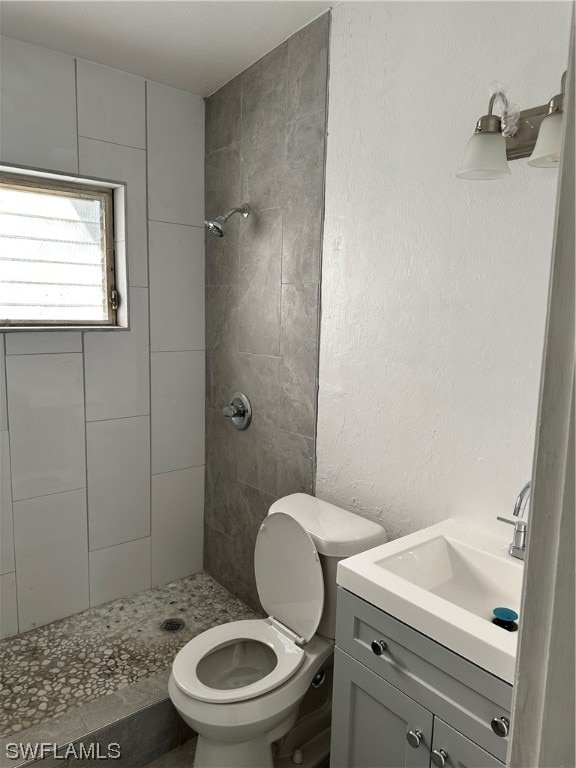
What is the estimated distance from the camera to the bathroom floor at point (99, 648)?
1.86m

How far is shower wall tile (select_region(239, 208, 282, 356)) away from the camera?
213cm

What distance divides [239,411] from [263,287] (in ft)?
1.85

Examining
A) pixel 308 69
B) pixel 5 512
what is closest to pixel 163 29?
pixel 308 69

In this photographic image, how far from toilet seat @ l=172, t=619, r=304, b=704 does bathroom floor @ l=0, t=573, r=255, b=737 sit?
0.41 meters

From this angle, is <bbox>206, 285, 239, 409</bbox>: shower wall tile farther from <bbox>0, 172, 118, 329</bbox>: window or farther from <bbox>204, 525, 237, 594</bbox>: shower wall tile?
<bbox>204, 525, 237, 594</bbox>: shower wall tile

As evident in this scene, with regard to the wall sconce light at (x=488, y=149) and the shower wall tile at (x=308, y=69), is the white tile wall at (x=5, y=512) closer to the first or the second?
the shower wall tile at (x=308, y=69)

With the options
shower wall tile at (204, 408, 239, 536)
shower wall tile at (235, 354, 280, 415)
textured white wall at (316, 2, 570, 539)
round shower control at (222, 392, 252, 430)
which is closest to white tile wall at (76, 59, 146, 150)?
textured white wall at (316, 2, 570, 539)

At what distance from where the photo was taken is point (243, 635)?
180 centimetres

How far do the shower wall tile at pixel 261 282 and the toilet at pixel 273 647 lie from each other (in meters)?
0.70

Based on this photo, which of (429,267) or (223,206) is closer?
(429,267)

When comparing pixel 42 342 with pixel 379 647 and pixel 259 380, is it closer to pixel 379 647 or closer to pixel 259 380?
pixel 259 380

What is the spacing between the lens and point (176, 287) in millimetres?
2500

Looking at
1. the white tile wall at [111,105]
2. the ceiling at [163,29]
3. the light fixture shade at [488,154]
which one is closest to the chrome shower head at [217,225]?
the white tile wall at [111,105]

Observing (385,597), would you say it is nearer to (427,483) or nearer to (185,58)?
(427,483)
